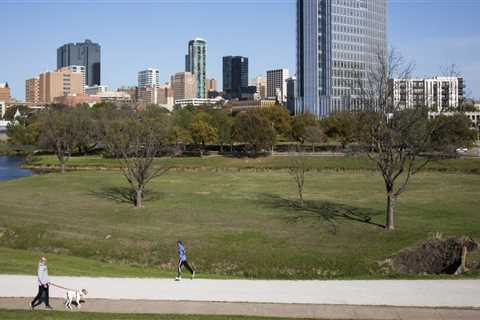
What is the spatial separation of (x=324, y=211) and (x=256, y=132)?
53.6m

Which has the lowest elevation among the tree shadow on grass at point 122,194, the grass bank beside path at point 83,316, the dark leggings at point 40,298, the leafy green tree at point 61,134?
the grass bank beside path at point 83,316

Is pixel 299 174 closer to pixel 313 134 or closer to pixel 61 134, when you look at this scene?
pixel 313 134

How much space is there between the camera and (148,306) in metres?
18.6

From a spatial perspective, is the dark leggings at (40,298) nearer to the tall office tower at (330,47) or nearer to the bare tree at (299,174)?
the bare tree at (299,174)

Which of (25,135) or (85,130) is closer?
(85,130)

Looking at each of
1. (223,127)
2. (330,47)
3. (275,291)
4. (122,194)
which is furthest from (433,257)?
(330,47)

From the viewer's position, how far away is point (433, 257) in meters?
27.9

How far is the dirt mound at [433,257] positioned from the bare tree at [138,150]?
21.1 meters

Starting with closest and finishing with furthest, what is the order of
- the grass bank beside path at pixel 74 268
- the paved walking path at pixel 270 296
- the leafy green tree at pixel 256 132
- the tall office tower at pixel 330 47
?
the paved walking path at pixel 270 296, the grass bank beside path at pixel 74 268, the leafy green tree at pixel 256 132, the tall office tower at pixel 330 47

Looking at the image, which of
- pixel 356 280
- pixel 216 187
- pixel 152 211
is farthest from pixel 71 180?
pixel 356 280

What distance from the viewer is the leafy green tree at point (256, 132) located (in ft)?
307

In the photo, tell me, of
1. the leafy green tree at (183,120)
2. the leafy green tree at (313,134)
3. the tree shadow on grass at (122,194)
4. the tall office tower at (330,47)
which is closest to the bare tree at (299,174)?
the tree shadow on grass at (122,194)

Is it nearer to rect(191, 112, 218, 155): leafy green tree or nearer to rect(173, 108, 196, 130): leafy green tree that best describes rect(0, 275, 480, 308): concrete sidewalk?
rect(191, 112, 218, 155): leafy green tree

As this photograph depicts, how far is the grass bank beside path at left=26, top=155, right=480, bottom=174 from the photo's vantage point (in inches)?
2957
